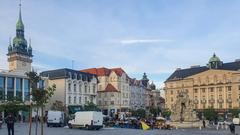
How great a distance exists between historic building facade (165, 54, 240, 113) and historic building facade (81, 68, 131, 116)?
16.1m

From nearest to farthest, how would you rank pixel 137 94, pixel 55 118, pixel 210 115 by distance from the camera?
pixel 55 118 < pixel 210 115 < pixel 137 94

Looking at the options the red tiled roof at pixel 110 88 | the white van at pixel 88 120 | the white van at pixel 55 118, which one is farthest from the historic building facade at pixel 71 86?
the white van at pixel 88 120

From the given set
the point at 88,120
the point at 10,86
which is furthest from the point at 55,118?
the point at 10,86

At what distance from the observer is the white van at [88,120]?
50.7 metres

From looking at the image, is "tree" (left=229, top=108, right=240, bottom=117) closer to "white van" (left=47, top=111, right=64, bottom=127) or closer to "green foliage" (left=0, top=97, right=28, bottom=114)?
"green foliage" (left=0, top=97, right=28, bottom=114)

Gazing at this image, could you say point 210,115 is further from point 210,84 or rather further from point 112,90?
point 112,90

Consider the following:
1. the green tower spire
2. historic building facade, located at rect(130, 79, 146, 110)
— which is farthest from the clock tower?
historic building facade, located at rect(130, 79, 146, 110)

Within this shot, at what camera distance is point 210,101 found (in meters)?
121

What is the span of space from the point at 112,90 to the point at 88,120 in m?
62.0

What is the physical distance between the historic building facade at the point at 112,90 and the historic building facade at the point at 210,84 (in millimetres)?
16138

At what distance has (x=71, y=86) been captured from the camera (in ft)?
324

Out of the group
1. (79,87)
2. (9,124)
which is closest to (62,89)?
(79,87)

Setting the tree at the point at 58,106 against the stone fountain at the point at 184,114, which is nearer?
the stone fountain at the point at 184,114

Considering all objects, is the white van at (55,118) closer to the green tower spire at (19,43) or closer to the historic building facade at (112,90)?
the historic building facade at (112,90)
